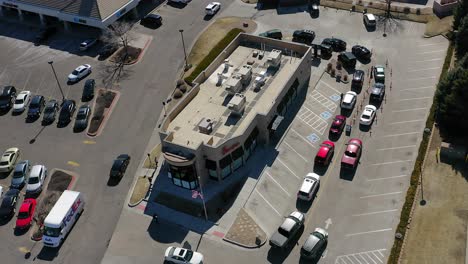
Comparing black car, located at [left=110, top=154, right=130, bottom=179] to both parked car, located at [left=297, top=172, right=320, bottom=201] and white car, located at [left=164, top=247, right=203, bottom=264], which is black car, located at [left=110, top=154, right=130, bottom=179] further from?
parked car, located at [left=297, top=172, right=320, bottom=201]

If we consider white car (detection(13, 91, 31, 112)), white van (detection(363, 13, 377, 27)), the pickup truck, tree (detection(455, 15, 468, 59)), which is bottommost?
white car (detection(13, 91, 31, 112))

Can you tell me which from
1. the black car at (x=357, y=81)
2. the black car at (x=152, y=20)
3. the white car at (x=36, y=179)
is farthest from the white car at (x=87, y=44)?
the black car at (x=357, y=81)

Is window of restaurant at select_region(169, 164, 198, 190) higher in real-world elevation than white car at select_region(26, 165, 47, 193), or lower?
higher

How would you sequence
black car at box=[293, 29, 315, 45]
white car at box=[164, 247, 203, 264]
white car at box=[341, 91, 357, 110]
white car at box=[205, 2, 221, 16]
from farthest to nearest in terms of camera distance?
white car at box=[205, 2, 221, 16], black car at box=[293, 29, 315, 45], white car at box=[341, 91, 357, 110], white car at box=[164, 247, 203, 264]

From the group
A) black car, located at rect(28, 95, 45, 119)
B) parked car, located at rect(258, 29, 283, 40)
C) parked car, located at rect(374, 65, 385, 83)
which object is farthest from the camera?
parked car, located at rect(258, 29, 283, 40)

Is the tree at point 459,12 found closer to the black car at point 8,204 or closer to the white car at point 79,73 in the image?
the white car at point 79,73

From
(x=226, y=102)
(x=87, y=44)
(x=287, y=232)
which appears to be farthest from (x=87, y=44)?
(x=287, y=232)

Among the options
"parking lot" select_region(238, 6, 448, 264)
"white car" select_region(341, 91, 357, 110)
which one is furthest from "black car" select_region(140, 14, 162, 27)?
"white car" select_region(341, 91, 357, 110)
